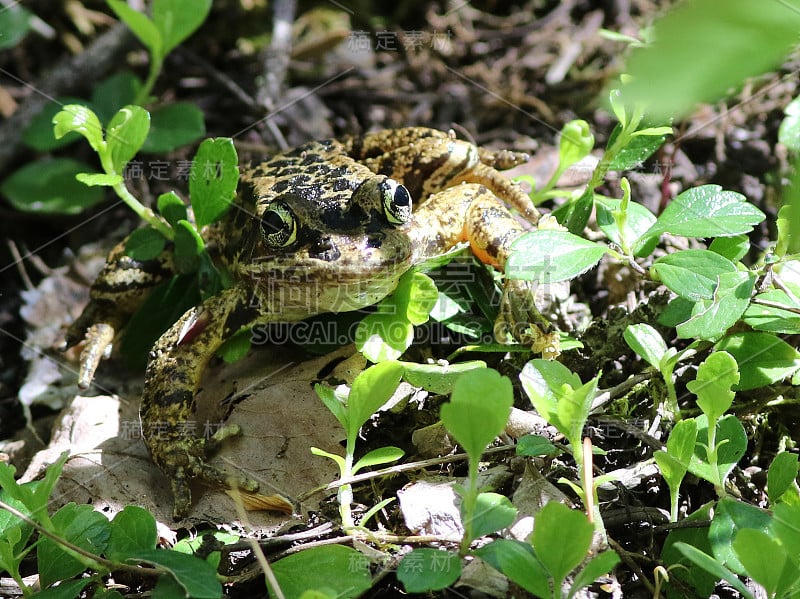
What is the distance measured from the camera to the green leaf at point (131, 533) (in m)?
2.28

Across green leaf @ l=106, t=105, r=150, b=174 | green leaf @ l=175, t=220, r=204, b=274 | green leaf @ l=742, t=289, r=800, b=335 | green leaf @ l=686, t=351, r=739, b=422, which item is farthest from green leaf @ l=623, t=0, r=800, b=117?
green leaf @ l=175, t=220, r=204, b=274

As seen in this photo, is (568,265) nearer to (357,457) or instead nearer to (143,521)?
(357,457)

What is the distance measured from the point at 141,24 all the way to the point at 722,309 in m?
3.39

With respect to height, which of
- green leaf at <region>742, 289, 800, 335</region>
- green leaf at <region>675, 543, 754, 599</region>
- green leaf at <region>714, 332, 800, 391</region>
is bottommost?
green leaf at <region>675, 543, 754, 599</region>

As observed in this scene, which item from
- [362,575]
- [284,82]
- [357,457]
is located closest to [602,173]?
[357,457]

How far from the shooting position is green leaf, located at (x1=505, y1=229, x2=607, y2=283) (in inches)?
93.6

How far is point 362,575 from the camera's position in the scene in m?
2.12

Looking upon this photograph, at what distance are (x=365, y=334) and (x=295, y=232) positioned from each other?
511 mm

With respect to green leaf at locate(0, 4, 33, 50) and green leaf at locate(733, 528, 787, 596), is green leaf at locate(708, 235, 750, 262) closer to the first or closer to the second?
green leaf at locate(733, 528, 787, 596)

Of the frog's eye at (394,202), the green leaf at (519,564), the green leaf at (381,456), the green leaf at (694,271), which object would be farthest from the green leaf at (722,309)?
the frog's eye at (394,202)

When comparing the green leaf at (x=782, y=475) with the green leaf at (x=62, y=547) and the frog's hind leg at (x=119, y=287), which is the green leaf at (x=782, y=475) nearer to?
the green leaf at (x=62, y=547)

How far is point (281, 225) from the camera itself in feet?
9.40

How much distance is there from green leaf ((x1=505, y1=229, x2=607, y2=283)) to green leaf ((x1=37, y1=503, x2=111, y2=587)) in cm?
165

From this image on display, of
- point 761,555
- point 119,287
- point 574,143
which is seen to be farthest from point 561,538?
point 119,287
